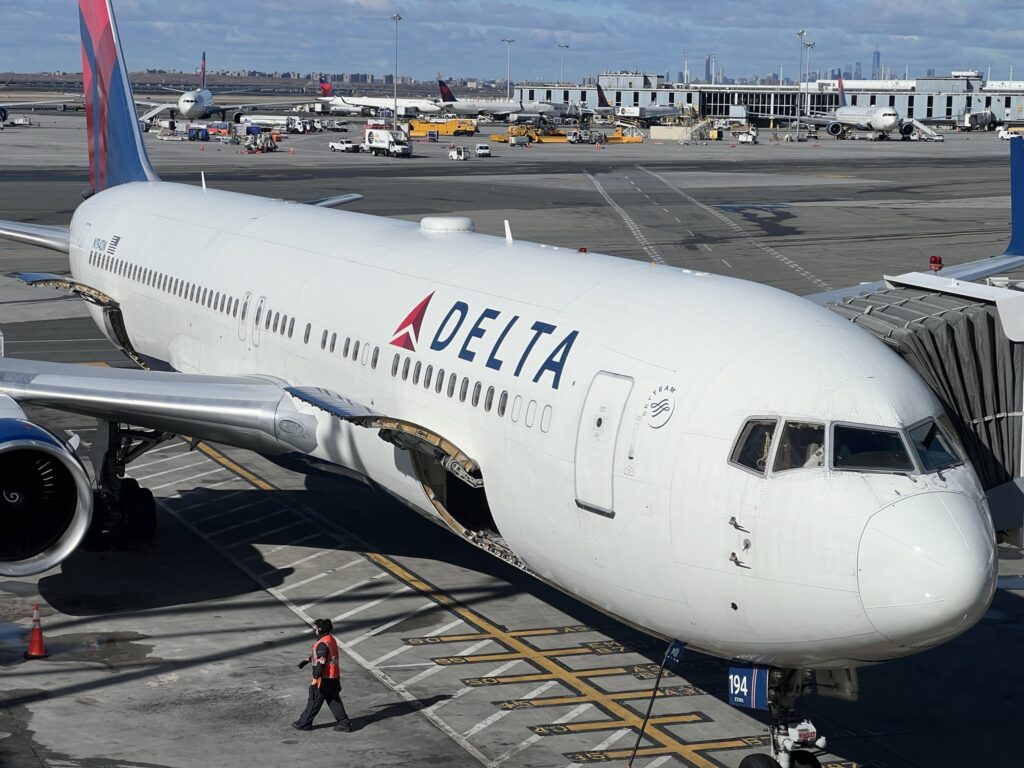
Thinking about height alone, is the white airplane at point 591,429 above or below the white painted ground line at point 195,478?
above

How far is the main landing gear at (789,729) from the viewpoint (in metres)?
14.5

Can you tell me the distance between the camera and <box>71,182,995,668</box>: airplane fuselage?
1327 centimetres

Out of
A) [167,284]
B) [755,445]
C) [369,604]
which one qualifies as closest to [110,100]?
[167,284]

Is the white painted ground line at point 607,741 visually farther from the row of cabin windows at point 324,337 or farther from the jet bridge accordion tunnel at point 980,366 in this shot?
the row of cabin windows at point 324,337

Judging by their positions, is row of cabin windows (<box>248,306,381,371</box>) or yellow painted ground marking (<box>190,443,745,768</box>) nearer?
yellow painted ground marking (<box>190,443,745,768</box>)

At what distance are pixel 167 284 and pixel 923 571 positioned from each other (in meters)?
20.5

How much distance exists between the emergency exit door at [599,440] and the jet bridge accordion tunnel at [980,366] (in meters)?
3.81

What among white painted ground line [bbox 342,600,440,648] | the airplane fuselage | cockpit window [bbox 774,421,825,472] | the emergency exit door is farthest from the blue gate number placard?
white painted ground line [bbox 342,600,440,648]

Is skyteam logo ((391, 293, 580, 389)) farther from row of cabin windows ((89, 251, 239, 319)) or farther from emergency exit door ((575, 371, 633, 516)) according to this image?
row of cabin windows ((89, 251, 239, 319))

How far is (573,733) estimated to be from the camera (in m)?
17.8

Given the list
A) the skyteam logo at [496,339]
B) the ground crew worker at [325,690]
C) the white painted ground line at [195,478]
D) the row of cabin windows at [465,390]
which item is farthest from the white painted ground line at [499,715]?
the white painted ground line at [195,478]

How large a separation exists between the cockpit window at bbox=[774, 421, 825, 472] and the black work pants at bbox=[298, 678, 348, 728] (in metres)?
7.05

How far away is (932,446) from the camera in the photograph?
1410 cm

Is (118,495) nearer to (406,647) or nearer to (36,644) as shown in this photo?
(36,644)
